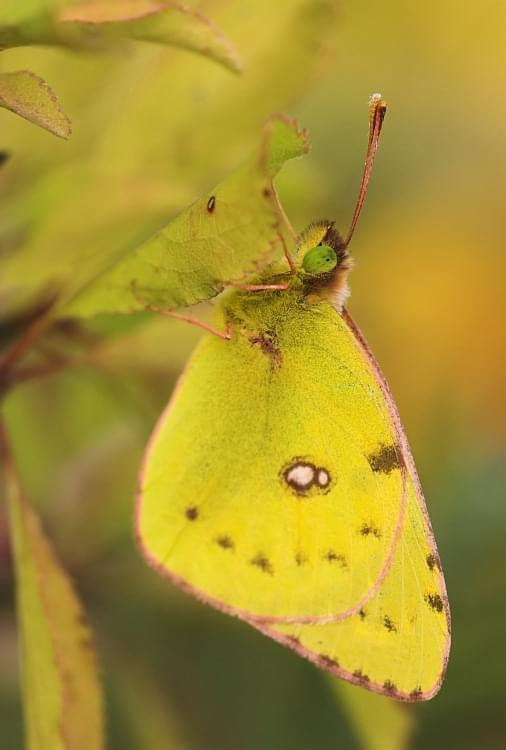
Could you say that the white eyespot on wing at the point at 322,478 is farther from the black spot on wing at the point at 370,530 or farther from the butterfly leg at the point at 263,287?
the butterfly leg at the point at 263,287

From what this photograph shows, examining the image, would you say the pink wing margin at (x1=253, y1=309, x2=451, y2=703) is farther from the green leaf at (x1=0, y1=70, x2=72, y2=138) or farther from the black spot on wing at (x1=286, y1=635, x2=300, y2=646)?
the green leaf at (x1=0, y1=70, x2=72, y2=138)

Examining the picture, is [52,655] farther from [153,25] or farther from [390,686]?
[153,25]

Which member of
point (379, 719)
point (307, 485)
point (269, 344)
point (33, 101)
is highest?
point (33, 101)

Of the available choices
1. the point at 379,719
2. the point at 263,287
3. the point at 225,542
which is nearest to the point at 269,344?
the point at 263,287

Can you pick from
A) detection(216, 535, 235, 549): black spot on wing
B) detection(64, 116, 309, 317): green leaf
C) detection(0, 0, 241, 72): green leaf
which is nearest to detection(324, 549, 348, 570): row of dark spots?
detection(216, 535, 235, 549): black spot on wing

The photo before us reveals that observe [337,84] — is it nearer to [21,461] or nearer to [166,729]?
[21,461]

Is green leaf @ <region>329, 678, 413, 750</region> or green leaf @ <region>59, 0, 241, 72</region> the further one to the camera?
green leaf @ <region>329, 678, 413, 750</region>

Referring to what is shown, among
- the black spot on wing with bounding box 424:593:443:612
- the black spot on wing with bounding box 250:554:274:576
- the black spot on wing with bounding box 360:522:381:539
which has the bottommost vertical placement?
the black spot on wing with bounding box 250:554:274:576

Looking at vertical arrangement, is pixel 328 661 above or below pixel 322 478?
below
